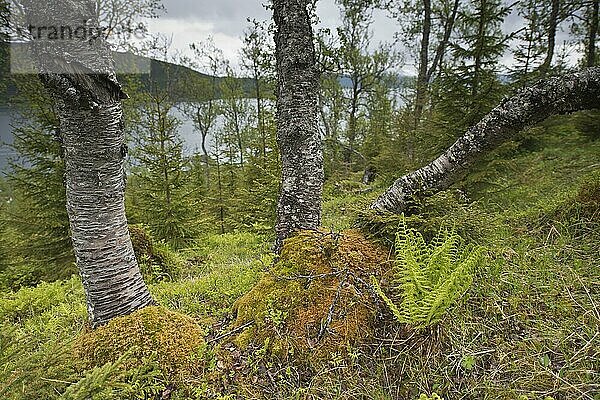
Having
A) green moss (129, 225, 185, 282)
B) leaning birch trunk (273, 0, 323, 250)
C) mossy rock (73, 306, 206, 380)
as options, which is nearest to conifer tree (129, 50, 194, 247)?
green moss (129, 225, 185, 282)

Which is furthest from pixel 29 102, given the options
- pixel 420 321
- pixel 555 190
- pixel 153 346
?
pixel 555 190

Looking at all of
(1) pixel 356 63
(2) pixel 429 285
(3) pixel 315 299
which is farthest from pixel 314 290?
(1) pixel 356 63

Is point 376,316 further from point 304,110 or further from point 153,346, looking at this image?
point 304,110

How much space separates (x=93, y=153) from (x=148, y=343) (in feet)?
4.58

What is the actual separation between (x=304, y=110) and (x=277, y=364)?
86.1 inches

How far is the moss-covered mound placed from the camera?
2.44 m

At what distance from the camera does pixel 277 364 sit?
7.89ft

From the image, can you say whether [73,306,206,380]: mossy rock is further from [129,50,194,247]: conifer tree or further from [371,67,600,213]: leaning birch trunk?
[129,50,194,247]: conifer tree

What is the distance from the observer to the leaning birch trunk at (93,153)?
2.26 m

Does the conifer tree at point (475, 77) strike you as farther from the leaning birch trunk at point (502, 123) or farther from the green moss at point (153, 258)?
the green moss at point (153, 258)

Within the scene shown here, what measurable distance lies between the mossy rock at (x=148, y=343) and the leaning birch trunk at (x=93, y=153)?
0.75 ft

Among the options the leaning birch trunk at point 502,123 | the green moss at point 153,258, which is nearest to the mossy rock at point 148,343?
the leaning birch trunk at point 502,123

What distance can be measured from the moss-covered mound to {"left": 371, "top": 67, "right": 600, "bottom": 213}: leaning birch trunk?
0.67 meters

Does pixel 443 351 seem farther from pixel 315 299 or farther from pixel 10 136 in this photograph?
pixel 10 136
